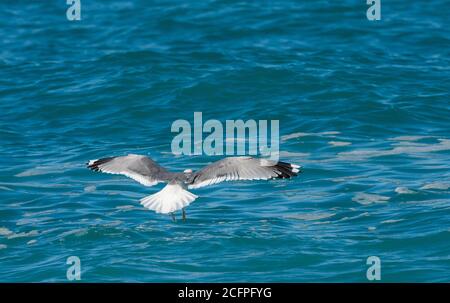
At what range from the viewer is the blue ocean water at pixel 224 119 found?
41.4 ft

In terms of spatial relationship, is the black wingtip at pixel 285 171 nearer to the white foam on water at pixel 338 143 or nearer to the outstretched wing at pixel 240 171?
the outstretched wing at pixel 240 171

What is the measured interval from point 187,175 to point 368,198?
3442 millimetres

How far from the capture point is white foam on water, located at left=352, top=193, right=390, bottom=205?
47.1 ft

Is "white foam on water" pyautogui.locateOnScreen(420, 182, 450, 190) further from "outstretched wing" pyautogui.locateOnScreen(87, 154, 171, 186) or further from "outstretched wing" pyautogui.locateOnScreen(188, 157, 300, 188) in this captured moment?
"outstretched wing" pyautogui.locateOnScreen(87, 154, 171, 186)

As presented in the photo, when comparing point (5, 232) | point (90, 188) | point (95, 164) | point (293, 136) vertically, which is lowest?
point (5, 232)

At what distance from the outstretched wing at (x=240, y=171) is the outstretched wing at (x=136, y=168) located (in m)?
0.45

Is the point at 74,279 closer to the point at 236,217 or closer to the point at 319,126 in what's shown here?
the point at 236,217

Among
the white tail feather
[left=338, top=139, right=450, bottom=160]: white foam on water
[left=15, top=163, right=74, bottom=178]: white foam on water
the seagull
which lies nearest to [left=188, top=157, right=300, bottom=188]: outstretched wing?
the seagull

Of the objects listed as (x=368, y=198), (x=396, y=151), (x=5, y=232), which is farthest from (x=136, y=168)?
(x=396, y=151)

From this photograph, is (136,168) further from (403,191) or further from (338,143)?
(338,143)

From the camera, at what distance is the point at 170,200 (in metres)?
11.5

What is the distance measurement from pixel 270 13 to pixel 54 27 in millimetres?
5283

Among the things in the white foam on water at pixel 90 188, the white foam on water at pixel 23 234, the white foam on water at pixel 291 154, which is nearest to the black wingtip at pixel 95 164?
the white foam on water at pixel 23 234
